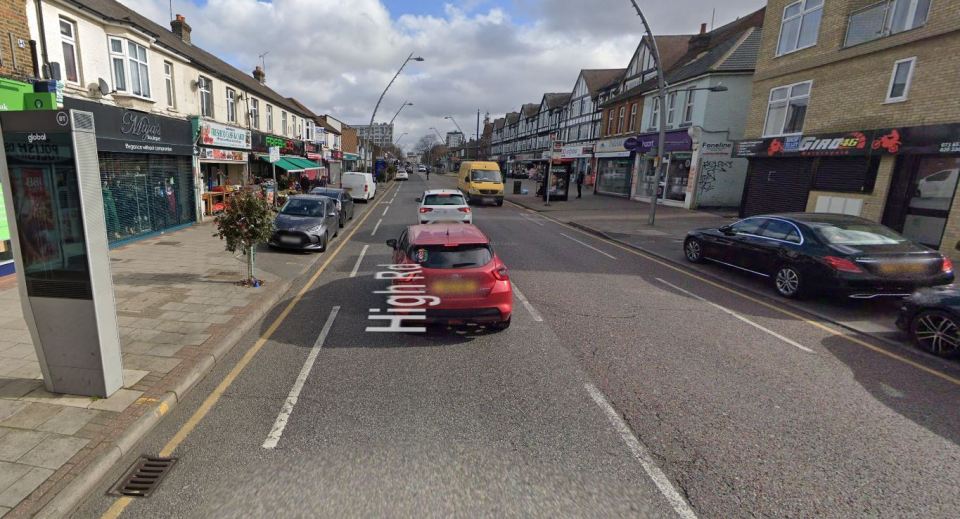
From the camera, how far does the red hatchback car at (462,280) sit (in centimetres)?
527

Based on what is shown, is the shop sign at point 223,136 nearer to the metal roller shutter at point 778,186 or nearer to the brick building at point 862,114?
the brick building at point 862,114

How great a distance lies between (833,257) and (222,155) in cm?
1922

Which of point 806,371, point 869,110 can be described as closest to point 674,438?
point 806,371

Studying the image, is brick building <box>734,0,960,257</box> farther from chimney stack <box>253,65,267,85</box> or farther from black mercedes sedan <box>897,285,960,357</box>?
chimney stack <box>253,65,267,85</box>

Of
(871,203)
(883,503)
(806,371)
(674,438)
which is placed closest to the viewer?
(883,503)

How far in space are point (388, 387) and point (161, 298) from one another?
480 cm

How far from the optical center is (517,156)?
219 feet

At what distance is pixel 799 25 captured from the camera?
50.8 ft

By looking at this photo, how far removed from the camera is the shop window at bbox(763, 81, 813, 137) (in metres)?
15.4

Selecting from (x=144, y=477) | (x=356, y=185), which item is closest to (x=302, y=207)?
(x=144, y=477)

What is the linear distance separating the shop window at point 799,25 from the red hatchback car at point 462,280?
16803 millimetres

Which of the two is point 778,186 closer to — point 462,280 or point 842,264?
point 842,264

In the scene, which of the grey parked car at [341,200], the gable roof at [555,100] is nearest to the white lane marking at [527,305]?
the grey parked car at [341,200]

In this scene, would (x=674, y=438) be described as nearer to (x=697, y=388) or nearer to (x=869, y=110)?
(x=697, y=388)
